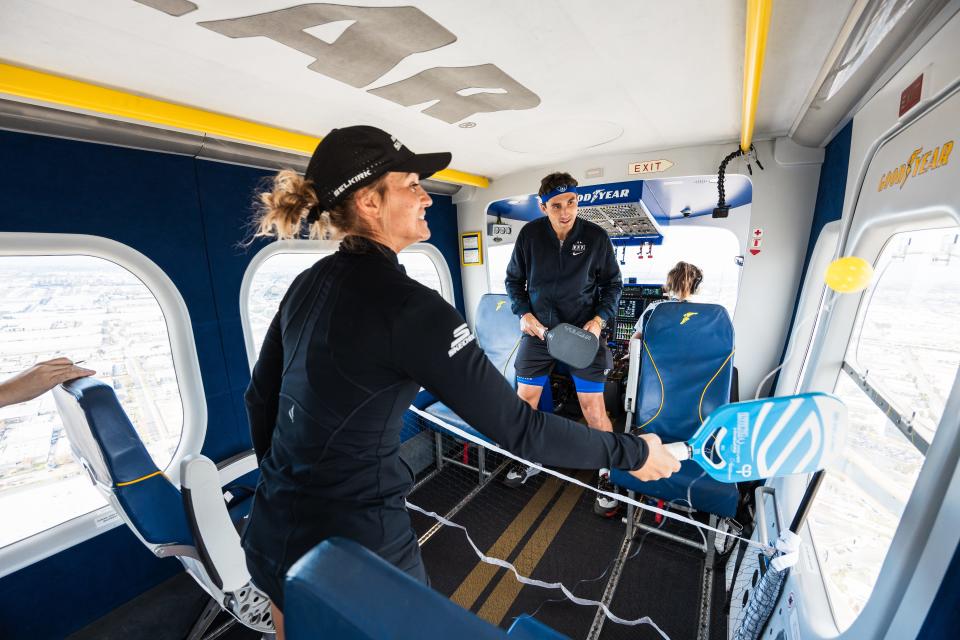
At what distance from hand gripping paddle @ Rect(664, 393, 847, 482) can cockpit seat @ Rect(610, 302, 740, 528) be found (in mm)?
1539

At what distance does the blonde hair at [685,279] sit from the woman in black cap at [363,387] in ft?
8.00

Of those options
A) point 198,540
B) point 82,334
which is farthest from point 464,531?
point 82,334

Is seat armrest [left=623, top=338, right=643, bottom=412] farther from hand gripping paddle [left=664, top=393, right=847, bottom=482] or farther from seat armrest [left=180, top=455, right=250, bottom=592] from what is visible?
seat armrest [left=180, top=455, right=250, bottom=592]

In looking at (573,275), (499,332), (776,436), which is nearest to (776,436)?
(776,436)

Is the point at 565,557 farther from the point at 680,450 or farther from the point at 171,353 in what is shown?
the point at 171,353

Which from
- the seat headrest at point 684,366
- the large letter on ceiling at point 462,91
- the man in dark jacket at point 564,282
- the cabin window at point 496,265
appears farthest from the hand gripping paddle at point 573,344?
the cabin window at point 496,265

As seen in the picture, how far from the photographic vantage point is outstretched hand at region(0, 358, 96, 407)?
5.58 feet

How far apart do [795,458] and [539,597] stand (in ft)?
6.95

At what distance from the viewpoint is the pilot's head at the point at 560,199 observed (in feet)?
8.61

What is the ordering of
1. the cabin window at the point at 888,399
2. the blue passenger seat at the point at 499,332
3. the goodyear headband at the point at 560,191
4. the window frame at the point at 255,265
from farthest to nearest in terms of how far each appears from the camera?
the blue passenger seat at the point at 499,332 → the window frame at the point at 255,265 → the goodyear headband at the point at 560,191 → the cabin window at the point at 888,399

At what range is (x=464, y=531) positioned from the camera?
3.20 metres

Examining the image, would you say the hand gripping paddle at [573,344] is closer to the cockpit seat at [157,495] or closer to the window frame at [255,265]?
the window frame at [255,265]

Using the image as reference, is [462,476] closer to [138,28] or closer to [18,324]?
[18,324]

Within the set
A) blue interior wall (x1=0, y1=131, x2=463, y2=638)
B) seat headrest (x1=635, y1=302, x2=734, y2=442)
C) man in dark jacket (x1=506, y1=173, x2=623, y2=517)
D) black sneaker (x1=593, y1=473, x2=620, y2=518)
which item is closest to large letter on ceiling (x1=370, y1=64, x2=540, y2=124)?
man in dark jacket (x1=506, y1=173, x2=623, y2=517)
